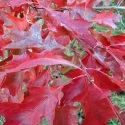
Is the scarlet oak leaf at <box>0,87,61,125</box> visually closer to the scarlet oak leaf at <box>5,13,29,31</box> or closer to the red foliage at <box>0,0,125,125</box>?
the red foliage at <box>0,0,125,125</box>

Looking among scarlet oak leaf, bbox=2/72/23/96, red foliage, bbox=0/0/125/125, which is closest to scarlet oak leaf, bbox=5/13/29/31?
red foliage, bbox=0/0/125/125

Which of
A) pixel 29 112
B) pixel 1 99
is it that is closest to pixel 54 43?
pixel 29 112

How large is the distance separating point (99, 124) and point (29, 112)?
0.42ft

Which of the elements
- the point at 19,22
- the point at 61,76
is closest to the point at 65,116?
the point at 61,76

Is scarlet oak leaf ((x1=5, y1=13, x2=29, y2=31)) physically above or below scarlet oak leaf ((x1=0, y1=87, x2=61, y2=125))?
above

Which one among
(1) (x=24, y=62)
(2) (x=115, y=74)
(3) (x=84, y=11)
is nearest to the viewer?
(1) (x=24, y=62)

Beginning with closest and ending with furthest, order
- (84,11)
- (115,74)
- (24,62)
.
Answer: (24,62) < (115,74) < (84,11)

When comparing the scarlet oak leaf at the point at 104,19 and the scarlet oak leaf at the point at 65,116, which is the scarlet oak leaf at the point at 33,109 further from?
the scarlet oak leaf at the point at 104,19

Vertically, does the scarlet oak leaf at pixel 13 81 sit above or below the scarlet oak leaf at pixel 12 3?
below

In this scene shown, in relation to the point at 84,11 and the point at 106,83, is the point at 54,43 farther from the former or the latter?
the point at 84,11

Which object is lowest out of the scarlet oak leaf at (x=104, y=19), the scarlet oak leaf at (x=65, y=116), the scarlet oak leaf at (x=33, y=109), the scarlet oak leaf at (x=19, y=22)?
the scarlet oak leaf at (x=65, y=116)

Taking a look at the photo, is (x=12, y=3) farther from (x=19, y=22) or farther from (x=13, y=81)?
(x=13, y=81)

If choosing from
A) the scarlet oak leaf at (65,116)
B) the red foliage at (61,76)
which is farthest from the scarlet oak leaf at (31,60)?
the scarlet oak leaf at (65,116)

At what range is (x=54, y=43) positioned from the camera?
1.95ft
